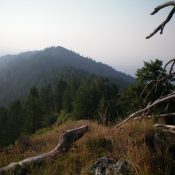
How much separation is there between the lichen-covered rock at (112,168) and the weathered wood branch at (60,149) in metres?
1.66

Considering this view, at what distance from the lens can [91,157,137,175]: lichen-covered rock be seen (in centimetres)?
490

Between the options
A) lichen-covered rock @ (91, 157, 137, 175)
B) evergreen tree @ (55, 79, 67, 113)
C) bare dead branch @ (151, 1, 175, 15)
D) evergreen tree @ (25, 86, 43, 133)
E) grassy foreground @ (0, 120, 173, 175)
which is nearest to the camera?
lichen-covered rock @ (91, 157, 137, 175)

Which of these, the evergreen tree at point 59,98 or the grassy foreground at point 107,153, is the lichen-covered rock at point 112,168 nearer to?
the grassy foreground at point 107,153

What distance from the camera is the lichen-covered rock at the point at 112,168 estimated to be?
4.90 m

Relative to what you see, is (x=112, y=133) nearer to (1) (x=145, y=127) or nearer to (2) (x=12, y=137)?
(1) (x=145, y=127)

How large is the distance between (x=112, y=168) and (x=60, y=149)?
2.21 meters

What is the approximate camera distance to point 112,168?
5.07m

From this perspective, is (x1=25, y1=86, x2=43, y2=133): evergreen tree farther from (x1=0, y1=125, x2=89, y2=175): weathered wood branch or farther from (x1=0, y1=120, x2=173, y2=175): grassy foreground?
(x1=0, y1=125, x2=89, y2=175): weathered wood branch

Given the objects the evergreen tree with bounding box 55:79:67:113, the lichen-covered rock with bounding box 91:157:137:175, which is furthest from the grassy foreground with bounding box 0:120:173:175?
the evergreen tree with bounding box 55:79:67:113

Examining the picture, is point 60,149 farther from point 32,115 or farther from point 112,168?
point 32,115

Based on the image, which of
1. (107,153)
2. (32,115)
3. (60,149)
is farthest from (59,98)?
(107,153)

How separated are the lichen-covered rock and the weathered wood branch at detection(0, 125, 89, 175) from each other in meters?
1.66

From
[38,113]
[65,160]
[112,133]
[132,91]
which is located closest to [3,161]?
[65,160]

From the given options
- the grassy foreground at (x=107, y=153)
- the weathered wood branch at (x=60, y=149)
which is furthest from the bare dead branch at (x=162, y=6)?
the weathered wood branch at (x=60, y=149)
